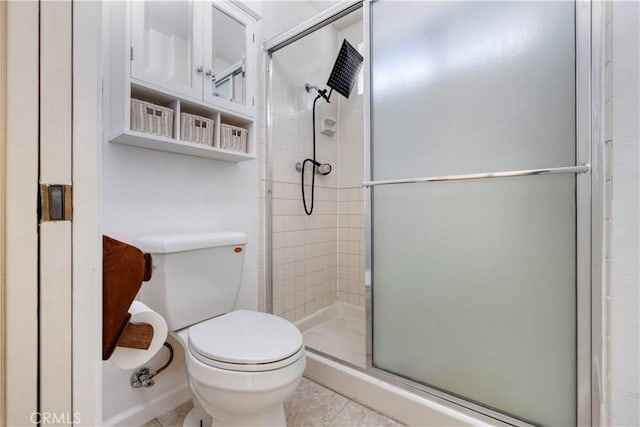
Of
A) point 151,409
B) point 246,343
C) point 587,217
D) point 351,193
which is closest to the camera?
point 587,217

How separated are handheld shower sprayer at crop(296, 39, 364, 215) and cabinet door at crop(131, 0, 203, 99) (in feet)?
2.84

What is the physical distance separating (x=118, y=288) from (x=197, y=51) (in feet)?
3.86

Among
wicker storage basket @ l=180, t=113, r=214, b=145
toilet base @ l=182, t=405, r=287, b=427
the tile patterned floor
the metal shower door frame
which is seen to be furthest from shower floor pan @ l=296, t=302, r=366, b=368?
wicker storage basket @ l=180, t=113, r=214, b=145

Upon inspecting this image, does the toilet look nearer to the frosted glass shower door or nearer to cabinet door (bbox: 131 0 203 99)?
the frosted glass shower door

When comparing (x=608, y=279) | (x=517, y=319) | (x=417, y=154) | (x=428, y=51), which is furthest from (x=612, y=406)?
(x=428, y=51)

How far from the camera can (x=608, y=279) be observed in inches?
23.9

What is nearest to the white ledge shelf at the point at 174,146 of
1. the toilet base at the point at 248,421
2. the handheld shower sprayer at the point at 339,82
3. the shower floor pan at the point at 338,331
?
the handheld shower sprayer at the point at 339,82

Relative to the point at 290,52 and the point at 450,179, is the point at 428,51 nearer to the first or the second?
the point at 450,179

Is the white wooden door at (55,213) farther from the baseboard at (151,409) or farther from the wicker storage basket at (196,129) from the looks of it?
the baseboard at (151,409)

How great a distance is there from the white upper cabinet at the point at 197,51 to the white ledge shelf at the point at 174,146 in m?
0.20

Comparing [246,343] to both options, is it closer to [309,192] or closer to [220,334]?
[220,334]

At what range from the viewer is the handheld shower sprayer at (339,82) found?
1901 mm

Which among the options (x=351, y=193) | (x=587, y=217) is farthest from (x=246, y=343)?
(x=351, y=193)

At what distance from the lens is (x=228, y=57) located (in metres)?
1.42
